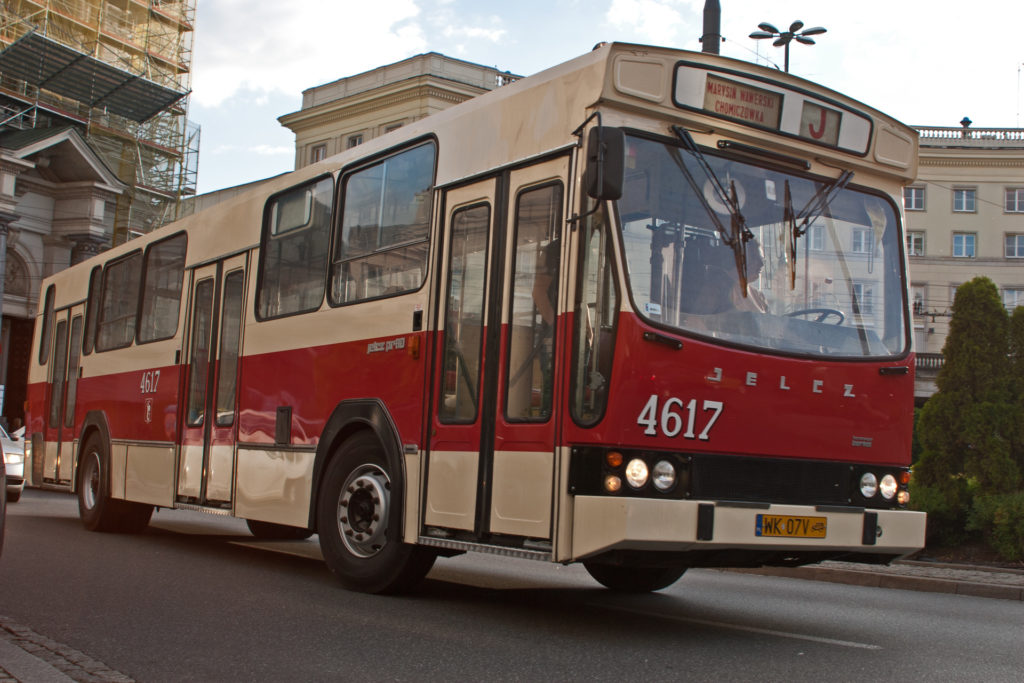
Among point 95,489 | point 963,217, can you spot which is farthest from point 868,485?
point 963,217

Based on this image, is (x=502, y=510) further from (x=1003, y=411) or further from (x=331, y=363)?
(x=1003, y=411)

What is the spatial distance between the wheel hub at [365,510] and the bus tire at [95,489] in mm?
5812

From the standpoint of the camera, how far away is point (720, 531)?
641 cm

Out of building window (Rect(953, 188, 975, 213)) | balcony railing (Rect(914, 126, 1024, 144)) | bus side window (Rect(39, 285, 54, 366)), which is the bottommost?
bus side window (Rect(39, 285, 54, 366))

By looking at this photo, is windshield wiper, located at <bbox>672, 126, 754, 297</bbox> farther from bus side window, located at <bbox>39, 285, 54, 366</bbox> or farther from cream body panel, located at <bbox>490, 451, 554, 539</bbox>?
bus side window, located at <bbox>39, 285, 54, 366</bbox>

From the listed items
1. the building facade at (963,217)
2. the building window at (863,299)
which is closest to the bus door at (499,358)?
the building window at (863,299)

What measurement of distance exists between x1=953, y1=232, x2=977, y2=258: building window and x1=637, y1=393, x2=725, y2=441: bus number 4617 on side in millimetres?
64576

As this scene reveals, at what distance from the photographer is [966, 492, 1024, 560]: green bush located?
14078 millimetres

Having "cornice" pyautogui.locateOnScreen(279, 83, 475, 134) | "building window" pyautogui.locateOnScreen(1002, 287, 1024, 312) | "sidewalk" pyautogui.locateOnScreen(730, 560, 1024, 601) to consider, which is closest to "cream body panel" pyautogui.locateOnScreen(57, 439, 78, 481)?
"sidewalk" pyautogui.locateOnScreen(730, 560, 1024, 601)

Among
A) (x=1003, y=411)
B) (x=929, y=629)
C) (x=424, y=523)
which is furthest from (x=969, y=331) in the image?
(x=424, y=523)

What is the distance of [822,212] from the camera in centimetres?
740

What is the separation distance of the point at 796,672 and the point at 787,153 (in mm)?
3125


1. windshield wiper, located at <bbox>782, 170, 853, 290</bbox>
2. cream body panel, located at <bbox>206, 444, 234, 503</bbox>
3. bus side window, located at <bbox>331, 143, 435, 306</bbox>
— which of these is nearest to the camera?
windshield wiper, located at <bbox>782, 170, 853, 290</bbox>

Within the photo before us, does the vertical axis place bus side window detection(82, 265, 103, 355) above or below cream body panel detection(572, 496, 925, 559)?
above
